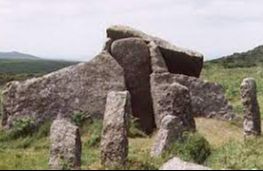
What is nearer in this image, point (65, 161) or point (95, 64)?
point (65, 161)

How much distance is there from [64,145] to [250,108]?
13.5m

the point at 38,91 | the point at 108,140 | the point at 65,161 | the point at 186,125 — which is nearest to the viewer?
the point at 65,161

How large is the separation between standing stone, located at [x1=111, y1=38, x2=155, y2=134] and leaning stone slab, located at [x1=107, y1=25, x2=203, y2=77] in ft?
4.28

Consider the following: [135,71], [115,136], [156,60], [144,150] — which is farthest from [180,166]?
[135,71]

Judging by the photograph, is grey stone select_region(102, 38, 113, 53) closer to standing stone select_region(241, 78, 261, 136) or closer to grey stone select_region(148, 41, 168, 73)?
grey stone select_region(148, 41, 168, 73)

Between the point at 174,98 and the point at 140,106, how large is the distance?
6878 millimetres

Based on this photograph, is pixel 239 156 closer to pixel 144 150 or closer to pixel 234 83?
pixel 144 150

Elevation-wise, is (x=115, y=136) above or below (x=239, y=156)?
above

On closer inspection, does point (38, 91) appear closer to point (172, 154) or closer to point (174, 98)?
point (174, 98)

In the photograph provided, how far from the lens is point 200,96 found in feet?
A: 129

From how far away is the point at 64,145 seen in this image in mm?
21203

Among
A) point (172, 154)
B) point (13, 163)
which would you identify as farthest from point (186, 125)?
point (13, 163)

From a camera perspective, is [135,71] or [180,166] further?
[135,71]

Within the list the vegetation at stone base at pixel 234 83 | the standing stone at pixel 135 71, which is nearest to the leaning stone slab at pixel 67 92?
the standing stone at pixel 135 71
